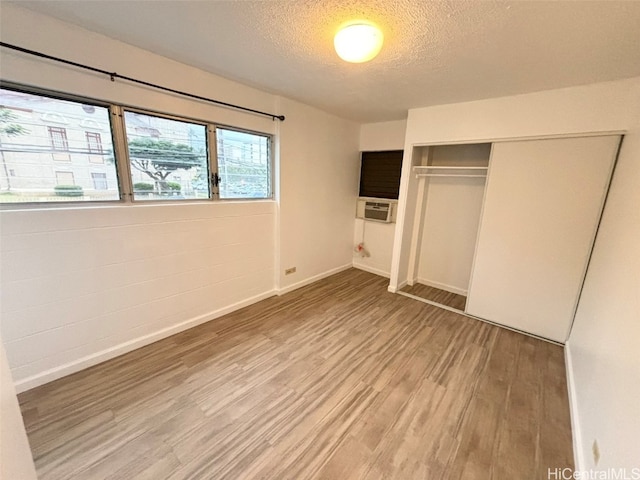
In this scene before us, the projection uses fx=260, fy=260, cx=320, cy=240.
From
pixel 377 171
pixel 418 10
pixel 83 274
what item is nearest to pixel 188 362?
pixel 83 274

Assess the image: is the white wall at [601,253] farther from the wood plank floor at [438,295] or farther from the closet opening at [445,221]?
the wood plank floor at [438,295]

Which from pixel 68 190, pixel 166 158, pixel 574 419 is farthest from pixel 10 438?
pixel 574 419

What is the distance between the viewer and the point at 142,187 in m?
2.24

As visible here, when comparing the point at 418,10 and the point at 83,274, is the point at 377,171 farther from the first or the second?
the point at 83,274

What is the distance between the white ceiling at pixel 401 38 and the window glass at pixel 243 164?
593 mm

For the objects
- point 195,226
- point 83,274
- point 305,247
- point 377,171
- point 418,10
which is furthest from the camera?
point 377,171

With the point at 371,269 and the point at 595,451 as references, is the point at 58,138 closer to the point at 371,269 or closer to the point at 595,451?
the point at 595,451

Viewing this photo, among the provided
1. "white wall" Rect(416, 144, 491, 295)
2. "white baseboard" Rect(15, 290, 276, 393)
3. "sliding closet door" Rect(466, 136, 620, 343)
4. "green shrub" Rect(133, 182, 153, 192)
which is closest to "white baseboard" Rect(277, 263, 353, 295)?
"white baseboard" Rect(15, 290, 276, 393)

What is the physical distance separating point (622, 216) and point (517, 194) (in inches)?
37.1

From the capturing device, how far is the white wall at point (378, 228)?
398 cm

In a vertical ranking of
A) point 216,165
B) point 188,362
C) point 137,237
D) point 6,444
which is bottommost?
point 188,362

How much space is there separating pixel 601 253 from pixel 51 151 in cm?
424

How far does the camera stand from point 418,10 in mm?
1426

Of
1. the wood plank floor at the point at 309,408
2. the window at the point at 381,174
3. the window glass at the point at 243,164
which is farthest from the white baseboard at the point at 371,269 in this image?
the window glass at the point at 243,164
